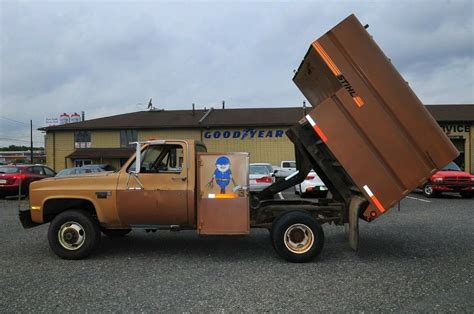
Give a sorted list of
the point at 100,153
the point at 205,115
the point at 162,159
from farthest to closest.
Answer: the point at 205,115 < the point at 100,153 < the point at 162,159

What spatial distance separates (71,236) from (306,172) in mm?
4239

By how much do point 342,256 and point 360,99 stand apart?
268 cm

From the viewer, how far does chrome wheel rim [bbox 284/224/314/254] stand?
Answer: 22.2ft

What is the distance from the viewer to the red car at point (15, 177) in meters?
17.5

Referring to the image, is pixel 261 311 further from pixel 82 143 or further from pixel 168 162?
pixel 82 143

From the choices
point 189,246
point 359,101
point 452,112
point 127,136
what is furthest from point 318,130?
point 452,112

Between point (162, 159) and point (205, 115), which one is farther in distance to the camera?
point (205, 115)

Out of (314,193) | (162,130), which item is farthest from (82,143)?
(314,193)

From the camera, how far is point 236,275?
6.15 metres

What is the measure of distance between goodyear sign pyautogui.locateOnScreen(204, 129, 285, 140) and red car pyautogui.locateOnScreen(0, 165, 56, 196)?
1609 centimetres

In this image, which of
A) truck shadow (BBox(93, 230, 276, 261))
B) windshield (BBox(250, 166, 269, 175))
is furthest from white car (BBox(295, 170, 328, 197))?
truck shadow (BBox(93, 230, 276, 261))

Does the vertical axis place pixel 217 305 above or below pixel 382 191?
below

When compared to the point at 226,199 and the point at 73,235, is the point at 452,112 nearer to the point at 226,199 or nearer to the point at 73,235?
the point at 226,199

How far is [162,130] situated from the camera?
110 ft
